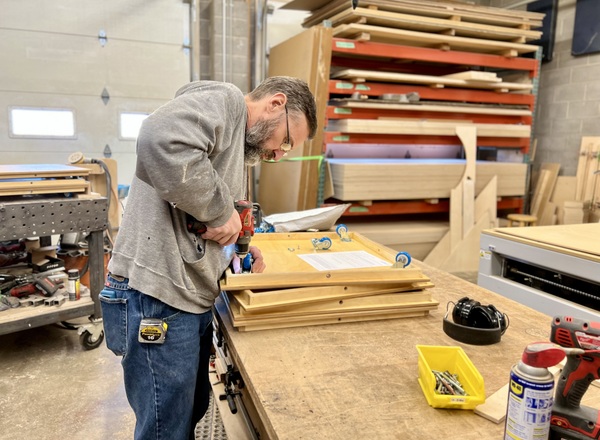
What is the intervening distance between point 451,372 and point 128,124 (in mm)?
4254

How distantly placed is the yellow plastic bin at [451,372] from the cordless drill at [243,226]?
576mm

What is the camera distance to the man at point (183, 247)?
3.72 ft

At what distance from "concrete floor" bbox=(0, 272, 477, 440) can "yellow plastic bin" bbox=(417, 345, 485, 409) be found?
159 centimetres

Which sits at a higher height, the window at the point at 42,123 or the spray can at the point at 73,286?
the window at the point at 42,123

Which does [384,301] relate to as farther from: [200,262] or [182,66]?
[182,66]

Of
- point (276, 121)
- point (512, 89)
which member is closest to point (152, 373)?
point (276, 121)

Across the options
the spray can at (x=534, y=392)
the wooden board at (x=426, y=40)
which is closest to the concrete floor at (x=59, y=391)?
the spray can at (x=534, y=392)

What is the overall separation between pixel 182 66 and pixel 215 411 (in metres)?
3.68

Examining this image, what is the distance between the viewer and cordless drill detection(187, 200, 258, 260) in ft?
3.92

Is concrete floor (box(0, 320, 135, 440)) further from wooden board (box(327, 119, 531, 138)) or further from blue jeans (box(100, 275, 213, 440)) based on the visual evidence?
wooden board (box(327, 119, 531, 138))

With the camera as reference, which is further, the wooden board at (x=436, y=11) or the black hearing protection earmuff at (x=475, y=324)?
the wooden board at (x=436, y=11)

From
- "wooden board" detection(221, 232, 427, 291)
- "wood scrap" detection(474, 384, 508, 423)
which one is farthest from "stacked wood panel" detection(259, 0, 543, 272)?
"wood scrap" detection(474, 384, 508, 423)

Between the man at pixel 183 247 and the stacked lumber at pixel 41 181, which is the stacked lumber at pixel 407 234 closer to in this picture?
the stacked lumber at pixel 41 181

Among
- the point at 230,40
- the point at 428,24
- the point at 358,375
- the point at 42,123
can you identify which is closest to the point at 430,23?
the point at 428,24
